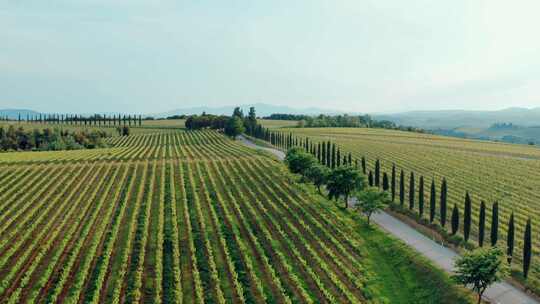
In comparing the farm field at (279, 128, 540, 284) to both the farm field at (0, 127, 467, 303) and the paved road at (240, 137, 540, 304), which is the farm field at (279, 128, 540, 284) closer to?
the paved road at (240, 137, 540, 304)

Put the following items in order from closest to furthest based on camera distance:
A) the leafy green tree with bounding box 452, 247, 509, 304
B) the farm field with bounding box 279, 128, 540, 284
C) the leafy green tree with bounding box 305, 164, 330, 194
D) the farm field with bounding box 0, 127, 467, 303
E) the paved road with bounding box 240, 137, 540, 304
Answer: the leafy green tree with bounding box 452, 247, 509, 304 < the paved road with bounding box 240, 137, 540, 304 < the farm field with bounding box 0, 127, 467, 303 < the farm field with bounding box 279, 128, 540, 284 < the leafy green tree with bounding box 305, 164, 330, 194

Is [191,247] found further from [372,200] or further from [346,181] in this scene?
[346,181]

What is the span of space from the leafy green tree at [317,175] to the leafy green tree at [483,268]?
1195 inches

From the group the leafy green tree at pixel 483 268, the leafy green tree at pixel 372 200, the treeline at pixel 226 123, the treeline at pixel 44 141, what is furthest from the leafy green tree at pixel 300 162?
the treeline at pixel 44 141

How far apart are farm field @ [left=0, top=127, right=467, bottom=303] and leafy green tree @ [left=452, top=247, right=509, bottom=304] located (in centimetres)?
265

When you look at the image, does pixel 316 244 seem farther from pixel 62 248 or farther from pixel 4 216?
pixel 4 216

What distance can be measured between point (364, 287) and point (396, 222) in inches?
725

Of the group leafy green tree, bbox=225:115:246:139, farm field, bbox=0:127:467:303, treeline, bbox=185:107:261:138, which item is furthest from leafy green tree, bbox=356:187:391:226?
treeline, bbox=185:107:261:138

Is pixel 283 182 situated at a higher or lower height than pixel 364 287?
higher

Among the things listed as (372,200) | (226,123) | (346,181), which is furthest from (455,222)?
Result: (226,123)

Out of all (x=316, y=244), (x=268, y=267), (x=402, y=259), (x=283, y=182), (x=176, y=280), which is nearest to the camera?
(x=176, y=280)

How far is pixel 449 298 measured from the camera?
1134 inches

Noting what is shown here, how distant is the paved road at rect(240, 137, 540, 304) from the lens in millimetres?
28688

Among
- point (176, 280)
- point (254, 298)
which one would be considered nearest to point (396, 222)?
point (254, 298)
